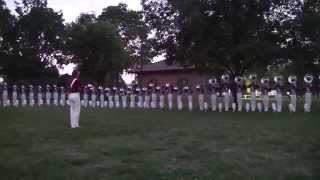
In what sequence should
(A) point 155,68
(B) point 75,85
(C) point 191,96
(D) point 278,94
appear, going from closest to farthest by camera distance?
(B) point 75,85 → (D) point 278,94 → (C) point 191,96 → (A) point 155,68

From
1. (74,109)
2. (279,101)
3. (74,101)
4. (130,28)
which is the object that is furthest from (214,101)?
(130,28)

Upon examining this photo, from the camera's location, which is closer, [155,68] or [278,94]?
[278,94]

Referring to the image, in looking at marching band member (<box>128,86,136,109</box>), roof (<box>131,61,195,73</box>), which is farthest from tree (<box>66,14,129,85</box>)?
marching band member (<box>128,86,136,109</box>)

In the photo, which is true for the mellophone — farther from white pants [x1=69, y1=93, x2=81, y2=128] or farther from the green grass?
white pants [x1=69, y1=93, x2=81, y2=128]

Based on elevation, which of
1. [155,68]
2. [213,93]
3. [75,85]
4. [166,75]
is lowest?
[213,93]

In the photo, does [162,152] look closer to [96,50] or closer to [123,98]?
[123,98]

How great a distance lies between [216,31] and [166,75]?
88.1ft

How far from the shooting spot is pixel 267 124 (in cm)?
1784

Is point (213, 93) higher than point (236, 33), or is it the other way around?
point (236, 33)

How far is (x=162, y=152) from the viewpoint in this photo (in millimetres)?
11531

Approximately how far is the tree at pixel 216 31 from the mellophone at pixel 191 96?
1188 mm

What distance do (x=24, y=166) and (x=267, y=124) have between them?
969cm

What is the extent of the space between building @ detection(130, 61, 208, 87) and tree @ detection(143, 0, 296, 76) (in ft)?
64.7

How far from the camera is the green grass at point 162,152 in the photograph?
9.29 m
